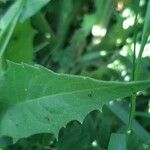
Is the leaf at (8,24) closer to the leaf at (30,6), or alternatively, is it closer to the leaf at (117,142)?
the leaf at (30,6)

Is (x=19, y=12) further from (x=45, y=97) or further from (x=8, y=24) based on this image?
(x=45, y=97)

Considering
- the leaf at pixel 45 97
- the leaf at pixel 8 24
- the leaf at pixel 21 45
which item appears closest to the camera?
the leaf at pixel 45 97

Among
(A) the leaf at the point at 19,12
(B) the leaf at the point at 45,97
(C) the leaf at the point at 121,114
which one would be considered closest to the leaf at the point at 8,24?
(A) the leaf at the point at 19,12

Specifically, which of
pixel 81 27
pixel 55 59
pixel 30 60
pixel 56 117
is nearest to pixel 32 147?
pixel 56 117

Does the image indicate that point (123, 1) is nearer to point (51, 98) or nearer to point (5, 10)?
point (5, 10)

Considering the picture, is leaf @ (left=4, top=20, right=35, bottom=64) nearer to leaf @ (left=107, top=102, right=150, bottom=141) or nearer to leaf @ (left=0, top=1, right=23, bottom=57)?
leaf @ (left=0, top=1, right=23, bottom=57)

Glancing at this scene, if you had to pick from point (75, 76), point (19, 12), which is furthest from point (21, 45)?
point (75, 76)
